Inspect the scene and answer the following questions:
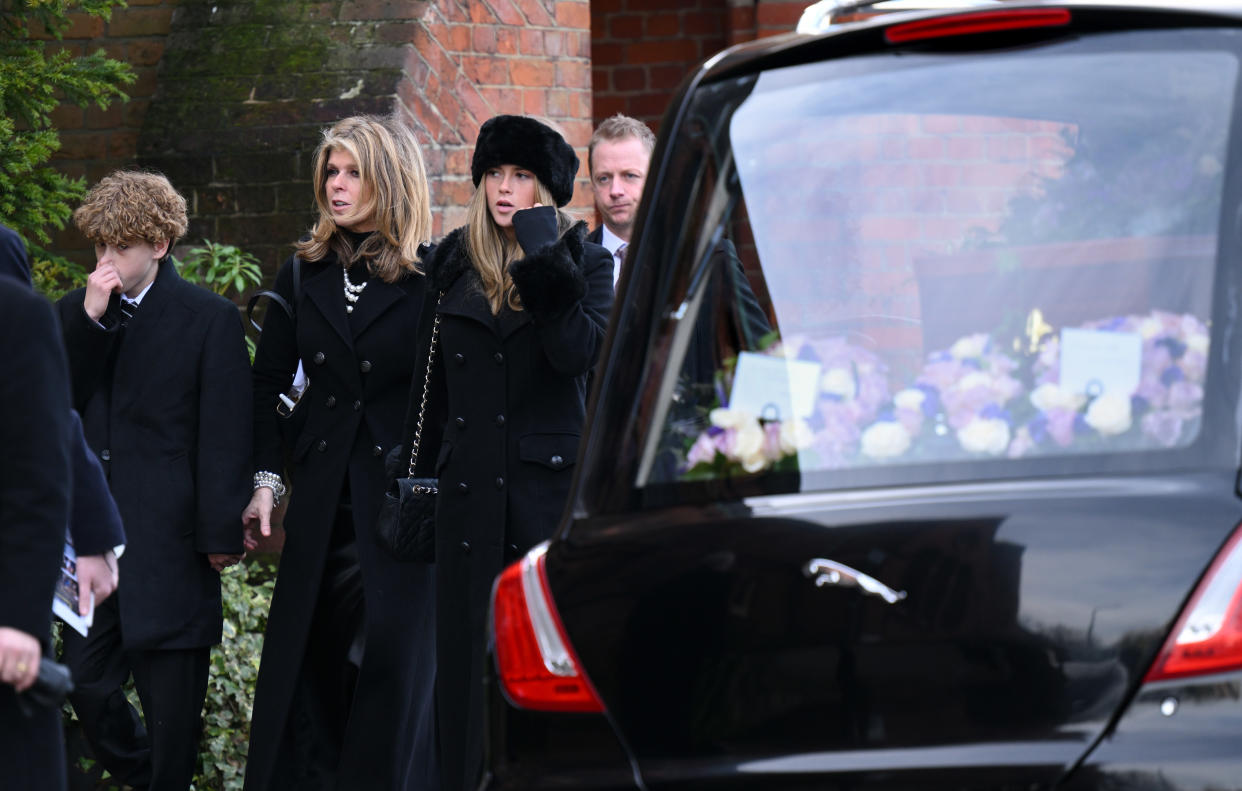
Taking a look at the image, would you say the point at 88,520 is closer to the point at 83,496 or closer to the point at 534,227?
the point at 83,496

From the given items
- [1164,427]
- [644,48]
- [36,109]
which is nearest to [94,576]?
[1164,427]

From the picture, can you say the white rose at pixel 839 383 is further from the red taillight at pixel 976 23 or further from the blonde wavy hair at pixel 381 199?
the blonde wavy hair at pixel 381 199

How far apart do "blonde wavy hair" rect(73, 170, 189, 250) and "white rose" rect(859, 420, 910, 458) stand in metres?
3.49

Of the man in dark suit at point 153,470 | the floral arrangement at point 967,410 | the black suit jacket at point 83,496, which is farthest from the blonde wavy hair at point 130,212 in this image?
the floral arrangement at point 967,410

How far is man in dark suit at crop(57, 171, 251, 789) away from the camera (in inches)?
215

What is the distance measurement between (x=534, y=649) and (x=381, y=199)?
10.3 feet

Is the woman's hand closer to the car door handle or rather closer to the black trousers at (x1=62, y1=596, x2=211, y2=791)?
the black trousers at (x1=62, y1=596, x2=211, y2=791)

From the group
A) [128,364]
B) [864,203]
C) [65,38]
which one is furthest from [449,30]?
[864,203]

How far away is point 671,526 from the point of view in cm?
275

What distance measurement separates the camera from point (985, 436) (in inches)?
102

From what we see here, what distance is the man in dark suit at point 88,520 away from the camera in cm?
371

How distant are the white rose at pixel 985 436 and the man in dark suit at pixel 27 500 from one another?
1674mm

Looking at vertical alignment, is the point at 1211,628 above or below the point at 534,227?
below

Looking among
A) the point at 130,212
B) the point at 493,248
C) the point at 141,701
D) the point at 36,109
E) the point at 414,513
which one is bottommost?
the point at 141,701
